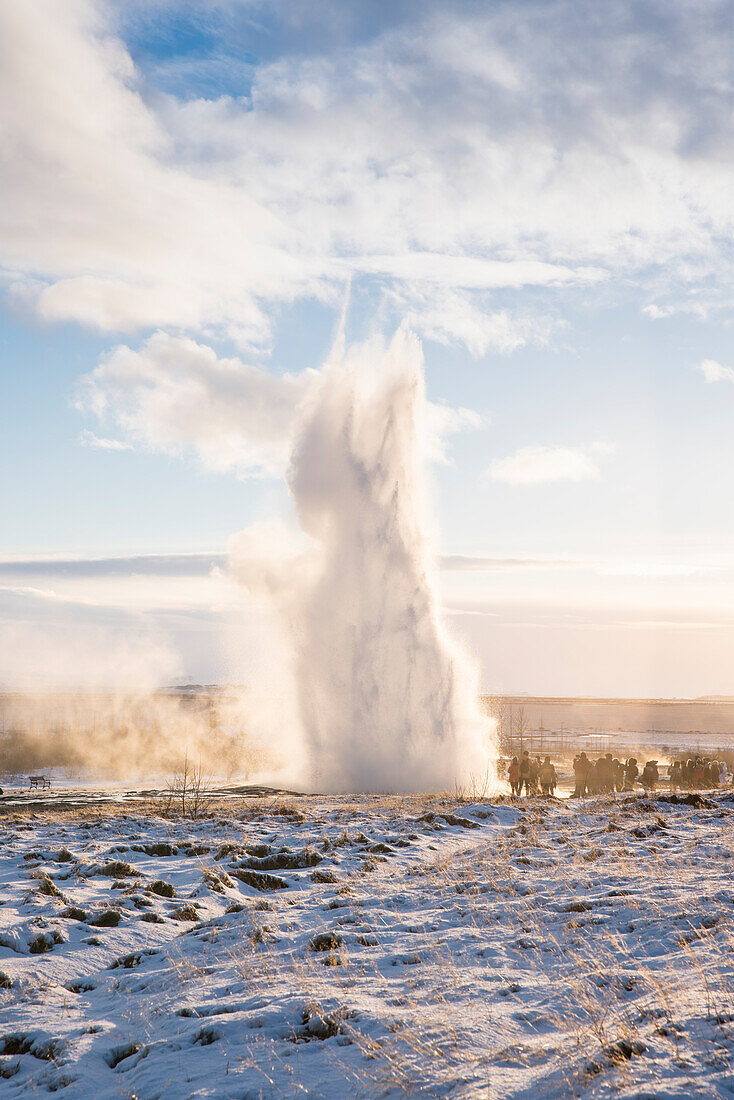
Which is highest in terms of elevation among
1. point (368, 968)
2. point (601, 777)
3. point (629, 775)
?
point (368, 968)

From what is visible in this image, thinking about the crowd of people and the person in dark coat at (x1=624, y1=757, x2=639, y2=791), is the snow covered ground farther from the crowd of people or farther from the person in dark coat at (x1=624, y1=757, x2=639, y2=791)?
the person in dark coat at (x1=624, y1=757, x2=639, y2=791)

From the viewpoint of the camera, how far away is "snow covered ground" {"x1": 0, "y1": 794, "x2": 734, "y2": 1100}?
5.10m

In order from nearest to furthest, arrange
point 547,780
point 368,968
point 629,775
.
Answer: point 368,968 < point 547,780 < point 629,775

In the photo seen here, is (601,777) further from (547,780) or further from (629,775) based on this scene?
(629,775)

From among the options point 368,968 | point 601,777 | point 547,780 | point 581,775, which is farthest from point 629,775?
point 368,968

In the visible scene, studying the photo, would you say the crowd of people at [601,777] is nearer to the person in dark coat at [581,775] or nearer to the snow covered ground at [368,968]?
the person in dark coat at [581,775]

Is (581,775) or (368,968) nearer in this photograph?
(368,968)

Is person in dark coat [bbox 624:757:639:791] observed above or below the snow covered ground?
below

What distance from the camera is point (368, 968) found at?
783cm

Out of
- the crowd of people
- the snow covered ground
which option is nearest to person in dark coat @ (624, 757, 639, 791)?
the crowd of people

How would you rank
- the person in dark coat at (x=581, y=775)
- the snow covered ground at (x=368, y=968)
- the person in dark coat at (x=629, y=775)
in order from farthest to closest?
the person in dark coat at (x=629, y=775) < the person in dark coat at (x=581, y=775) < the snow covered ground at (x=368, y=968)

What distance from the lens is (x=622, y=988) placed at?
6480 millimetres

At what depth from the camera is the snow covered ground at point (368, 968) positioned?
510 centimetres

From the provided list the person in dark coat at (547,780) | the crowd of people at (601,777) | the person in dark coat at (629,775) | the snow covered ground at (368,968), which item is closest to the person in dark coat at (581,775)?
the crowd of people at (601,777)
